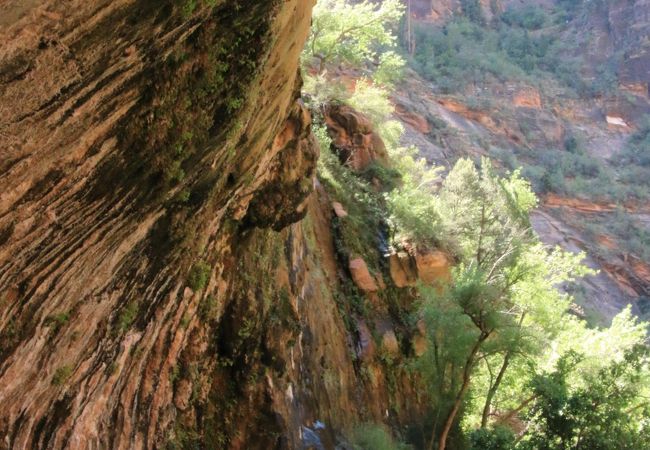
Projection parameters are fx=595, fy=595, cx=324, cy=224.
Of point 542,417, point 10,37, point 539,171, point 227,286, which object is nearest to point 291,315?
point 227,286

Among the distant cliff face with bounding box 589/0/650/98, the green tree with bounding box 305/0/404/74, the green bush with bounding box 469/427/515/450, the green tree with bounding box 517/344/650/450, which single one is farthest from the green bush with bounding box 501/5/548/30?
the green bush with bounding box 469/427/515/450

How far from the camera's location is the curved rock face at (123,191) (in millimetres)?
4242

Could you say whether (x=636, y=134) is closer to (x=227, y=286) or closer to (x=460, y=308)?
(x=460, y=308)

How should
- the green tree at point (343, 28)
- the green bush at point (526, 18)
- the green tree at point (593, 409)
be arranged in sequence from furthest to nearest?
the green bush at point (526, 18), the green tree at point (343, 28), the green tree at point (593, 409)

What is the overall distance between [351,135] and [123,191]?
58.6ft

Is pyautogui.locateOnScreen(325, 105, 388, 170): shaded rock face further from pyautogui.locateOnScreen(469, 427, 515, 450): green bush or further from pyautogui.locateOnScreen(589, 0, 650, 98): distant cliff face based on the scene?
pyautogui.locateOnScreen(589, 0, 650, 98): distant cliff face

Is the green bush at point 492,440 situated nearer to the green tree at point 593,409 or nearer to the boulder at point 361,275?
the green tree at point 593,409

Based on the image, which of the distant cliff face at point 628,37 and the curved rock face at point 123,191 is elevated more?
the curved rock face at point 123,191

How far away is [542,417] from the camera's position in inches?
544

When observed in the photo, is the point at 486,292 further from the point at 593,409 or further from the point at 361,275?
the point at 361,275

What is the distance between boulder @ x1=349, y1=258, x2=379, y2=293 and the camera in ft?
57.9

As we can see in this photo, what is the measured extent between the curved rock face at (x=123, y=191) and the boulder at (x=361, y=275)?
28.0 ft

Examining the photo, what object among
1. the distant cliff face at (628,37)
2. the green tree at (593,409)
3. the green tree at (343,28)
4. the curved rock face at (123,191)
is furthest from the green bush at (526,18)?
the curved rock face at (123,191)

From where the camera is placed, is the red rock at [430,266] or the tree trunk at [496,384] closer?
the tree trunk at [496,384]
